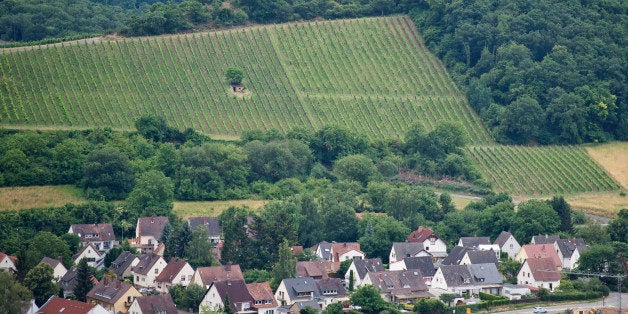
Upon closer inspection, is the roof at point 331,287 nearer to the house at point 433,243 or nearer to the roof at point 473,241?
the house at point 433,243

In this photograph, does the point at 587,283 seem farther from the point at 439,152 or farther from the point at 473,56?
the point at 473,56

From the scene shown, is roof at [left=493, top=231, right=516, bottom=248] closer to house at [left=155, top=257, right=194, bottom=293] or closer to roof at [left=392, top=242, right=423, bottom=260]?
roof at [left=392, top=242, right=423, bottom=260]

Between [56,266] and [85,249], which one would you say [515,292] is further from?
[56,266]

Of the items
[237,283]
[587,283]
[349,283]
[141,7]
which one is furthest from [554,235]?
[141,7]

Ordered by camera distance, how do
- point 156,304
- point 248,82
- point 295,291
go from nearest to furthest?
point 156,304
point 295,291
point 248,82

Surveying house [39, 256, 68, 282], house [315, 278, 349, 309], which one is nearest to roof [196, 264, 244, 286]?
house [315, 278, 349, 309]

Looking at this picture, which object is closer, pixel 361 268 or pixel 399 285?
pixel 399 285

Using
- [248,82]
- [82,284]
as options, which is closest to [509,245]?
[82,284]
